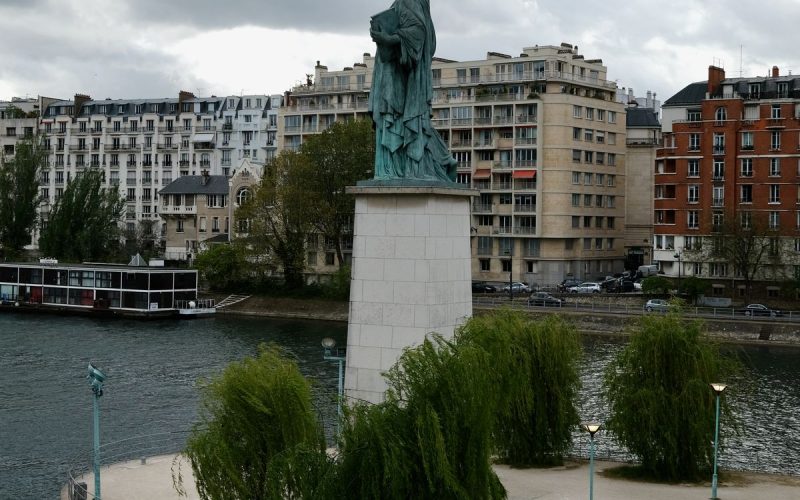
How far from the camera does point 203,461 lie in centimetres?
2745

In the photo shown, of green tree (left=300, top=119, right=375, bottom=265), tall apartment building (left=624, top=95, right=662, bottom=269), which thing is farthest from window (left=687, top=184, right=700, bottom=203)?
green tree (left=300, top=119, right=375, bottom=265)

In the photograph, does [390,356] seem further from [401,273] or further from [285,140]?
[285,140]

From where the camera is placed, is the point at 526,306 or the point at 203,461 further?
the point at 526,306

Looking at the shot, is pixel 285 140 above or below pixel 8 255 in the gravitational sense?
above

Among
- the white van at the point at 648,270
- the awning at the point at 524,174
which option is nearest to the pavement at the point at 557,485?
the white van at the point at 648,270

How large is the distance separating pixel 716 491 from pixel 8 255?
104343mm

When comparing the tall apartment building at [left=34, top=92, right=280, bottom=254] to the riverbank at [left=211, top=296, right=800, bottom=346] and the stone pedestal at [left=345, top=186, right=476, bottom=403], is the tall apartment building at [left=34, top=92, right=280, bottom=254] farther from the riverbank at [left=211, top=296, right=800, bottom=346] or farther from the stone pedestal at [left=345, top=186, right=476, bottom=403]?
the stone pedestal at [left=345, top=186, right=476, bottom=403]

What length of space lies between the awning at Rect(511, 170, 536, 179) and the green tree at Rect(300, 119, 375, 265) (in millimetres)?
14033

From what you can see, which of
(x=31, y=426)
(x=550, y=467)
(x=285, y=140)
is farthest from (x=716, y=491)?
(x=285, y=140)

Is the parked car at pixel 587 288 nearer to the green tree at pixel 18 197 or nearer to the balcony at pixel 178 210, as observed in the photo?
the balcony at pixel 178 210

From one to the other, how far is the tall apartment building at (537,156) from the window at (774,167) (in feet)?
66.9

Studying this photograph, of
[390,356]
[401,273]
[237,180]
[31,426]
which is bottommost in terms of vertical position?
[31,426]

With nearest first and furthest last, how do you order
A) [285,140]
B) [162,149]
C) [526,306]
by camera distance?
[526,306], [285,140], [162,149]

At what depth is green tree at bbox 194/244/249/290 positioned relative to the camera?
4316 inches
